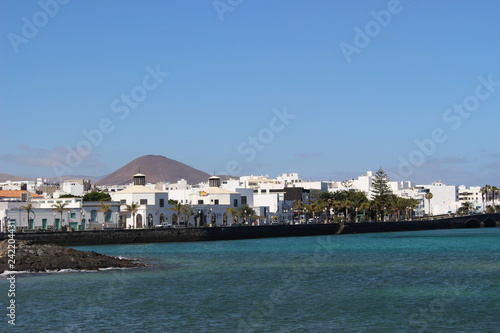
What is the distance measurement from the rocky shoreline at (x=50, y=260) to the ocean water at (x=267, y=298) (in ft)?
8.38

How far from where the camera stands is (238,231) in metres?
101

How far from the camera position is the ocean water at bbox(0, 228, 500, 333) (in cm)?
2902

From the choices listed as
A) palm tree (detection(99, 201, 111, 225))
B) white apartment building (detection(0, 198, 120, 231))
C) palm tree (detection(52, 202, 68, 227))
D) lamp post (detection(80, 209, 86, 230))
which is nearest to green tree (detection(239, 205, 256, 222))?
white apartment building (detection(0, 198, 120, 231))

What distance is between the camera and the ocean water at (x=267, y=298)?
29.0 metres

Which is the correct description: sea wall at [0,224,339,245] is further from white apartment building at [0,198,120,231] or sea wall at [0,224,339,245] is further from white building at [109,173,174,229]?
white building at [109,173,174,229]

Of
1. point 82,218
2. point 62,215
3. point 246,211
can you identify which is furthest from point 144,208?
point 246,211

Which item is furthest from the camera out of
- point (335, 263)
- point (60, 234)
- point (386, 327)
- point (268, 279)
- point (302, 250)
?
point (60, 234)

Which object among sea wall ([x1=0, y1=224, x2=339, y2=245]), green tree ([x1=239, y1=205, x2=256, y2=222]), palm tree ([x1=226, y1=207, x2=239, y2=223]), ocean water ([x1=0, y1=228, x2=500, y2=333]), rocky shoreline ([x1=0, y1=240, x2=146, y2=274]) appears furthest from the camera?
green tree ([x1=239, y1=205, x2=256, y2=222])

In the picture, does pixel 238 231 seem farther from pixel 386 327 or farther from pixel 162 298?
pixel 386 327

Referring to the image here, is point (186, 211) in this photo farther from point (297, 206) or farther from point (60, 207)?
point (297, 206)

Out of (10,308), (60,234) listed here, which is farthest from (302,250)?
(10,308)

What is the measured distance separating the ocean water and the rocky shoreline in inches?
101

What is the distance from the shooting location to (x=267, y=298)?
36.0 meters

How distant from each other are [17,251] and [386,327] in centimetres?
3301
